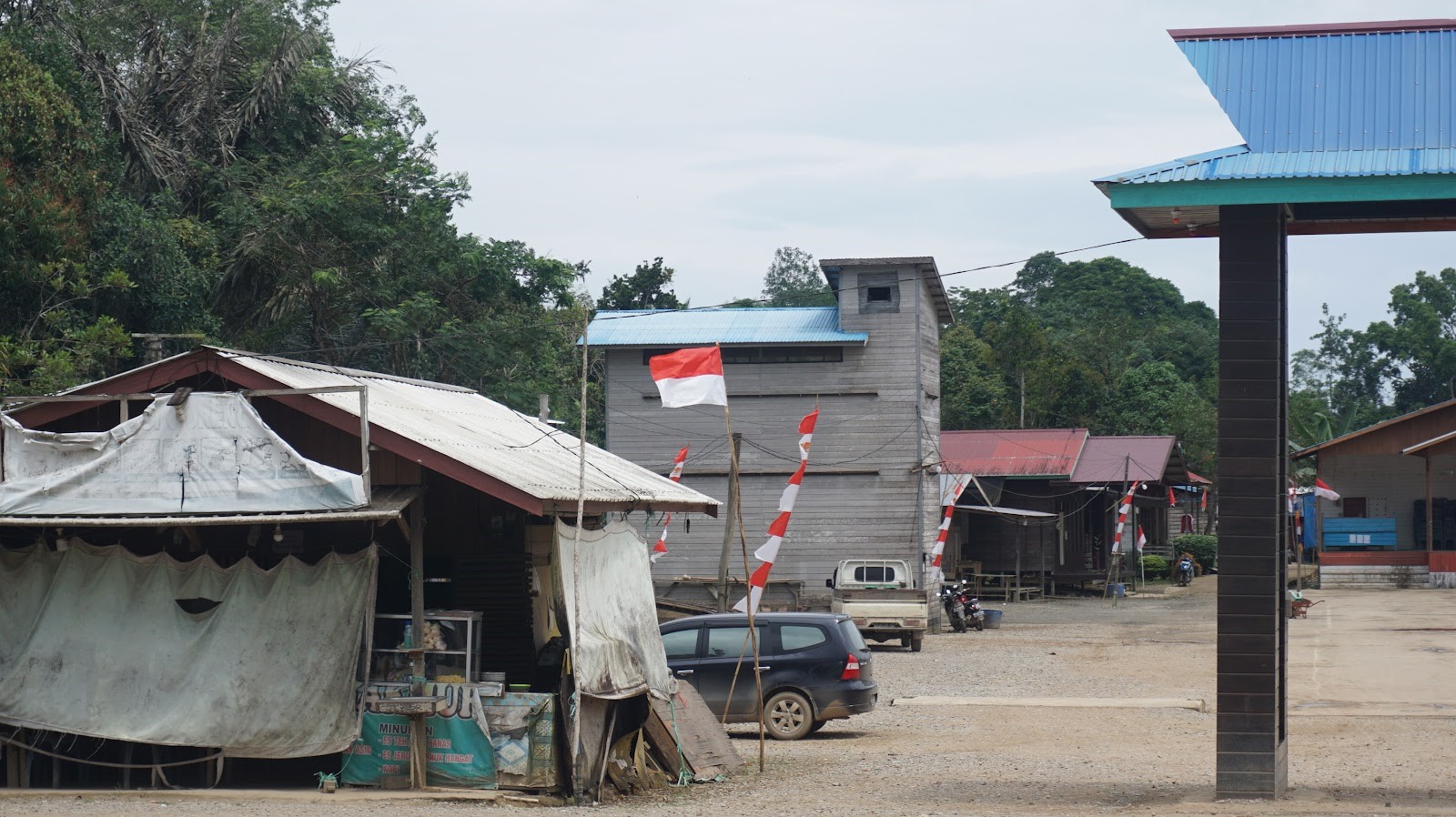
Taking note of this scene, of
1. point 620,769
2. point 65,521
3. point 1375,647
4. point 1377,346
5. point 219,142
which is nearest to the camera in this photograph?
point 65,521

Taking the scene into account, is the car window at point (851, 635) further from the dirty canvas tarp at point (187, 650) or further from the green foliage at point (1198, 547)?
the green foliage at point (1198, 547)

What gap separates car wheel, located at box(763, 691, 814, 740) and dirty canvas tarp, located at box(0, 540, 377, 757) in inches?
235

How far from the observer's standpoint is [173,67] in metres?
40.0

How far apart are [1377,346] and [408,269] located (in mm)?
60243

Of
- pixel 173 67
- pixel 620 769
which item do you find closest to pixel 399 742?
pixel 620 769

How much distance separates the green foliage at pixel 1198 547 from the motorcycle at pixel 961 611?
23312 mm

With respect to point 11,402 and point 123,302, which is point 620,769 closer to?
point 11,402

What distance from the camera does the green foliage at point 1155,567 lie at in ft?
177

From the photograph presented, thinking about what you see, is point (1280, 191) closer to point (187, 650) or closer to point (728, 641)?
point (728, 641)

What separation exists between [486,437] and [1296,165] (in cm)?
862

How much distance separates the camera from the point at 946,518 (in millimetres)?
34906

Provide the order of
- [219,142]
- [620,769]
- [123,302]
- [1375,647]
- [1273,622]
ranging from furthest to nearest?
[219,142]
[123,302]
[1375,647]
[620,769]
[1273,622]

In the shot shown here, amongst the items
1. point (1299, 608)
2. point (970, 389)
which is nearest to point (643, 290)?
point (970, 389)

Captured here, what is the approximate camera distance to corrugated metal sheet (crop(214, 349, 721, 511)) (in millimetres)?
13172
